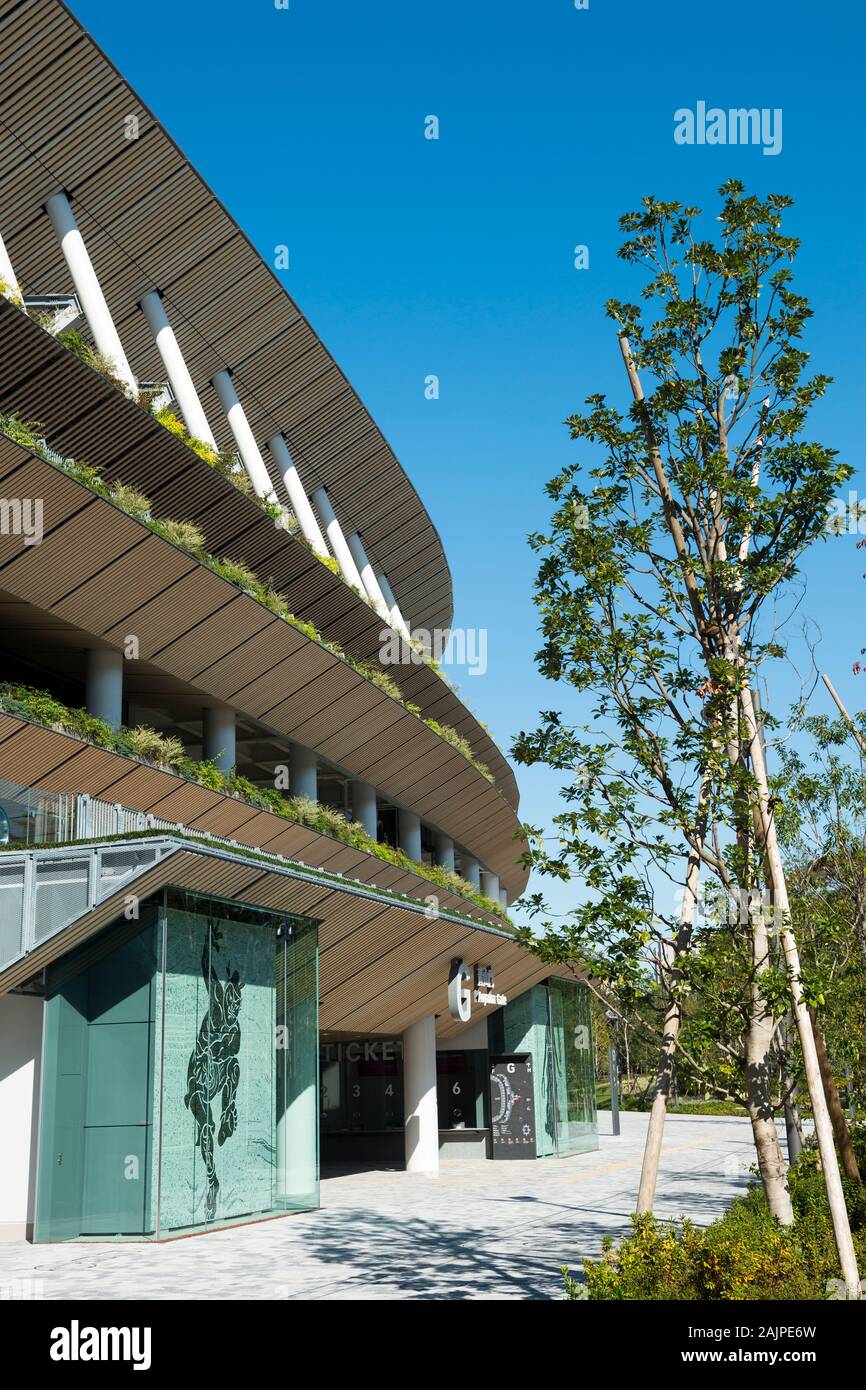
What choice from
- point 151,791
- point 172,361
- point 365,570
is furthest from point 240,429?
point 151,791

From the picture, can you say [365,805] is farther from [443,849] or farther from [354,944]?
[354,944]

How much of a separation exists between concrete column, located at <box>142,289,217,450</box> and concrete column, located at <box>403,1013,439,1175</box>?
14902mm

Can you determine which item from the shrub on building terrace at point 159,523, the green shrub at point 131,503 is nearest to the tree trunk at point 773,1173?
the shrub on building terrace at point 159,523

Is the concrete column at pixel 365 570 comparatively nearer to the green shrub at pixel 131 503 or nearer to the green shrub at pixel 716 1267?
the green shrub at pixel 131 503

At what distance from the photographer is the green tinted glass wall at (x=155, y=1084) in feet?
56.0

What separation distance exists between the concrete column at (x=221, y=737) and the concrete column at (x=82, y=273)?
7.24 meters

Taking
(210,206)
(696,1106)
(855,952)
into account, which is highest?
(210,206)

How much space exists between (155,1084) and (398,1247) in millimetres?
3784

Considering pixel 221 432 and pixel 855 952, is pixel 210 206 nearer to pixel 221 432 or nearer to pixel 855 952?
pixel 221 432

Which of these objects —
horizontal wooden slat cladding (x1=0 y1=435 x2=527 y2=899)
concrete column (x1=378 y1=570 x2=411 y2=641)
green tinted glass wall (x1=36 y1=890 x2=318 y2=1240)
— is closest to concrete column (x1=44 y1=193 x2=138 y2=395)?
horizontal wooden slat cladding (x1=0 y1=435 x2=527 y2=899)
